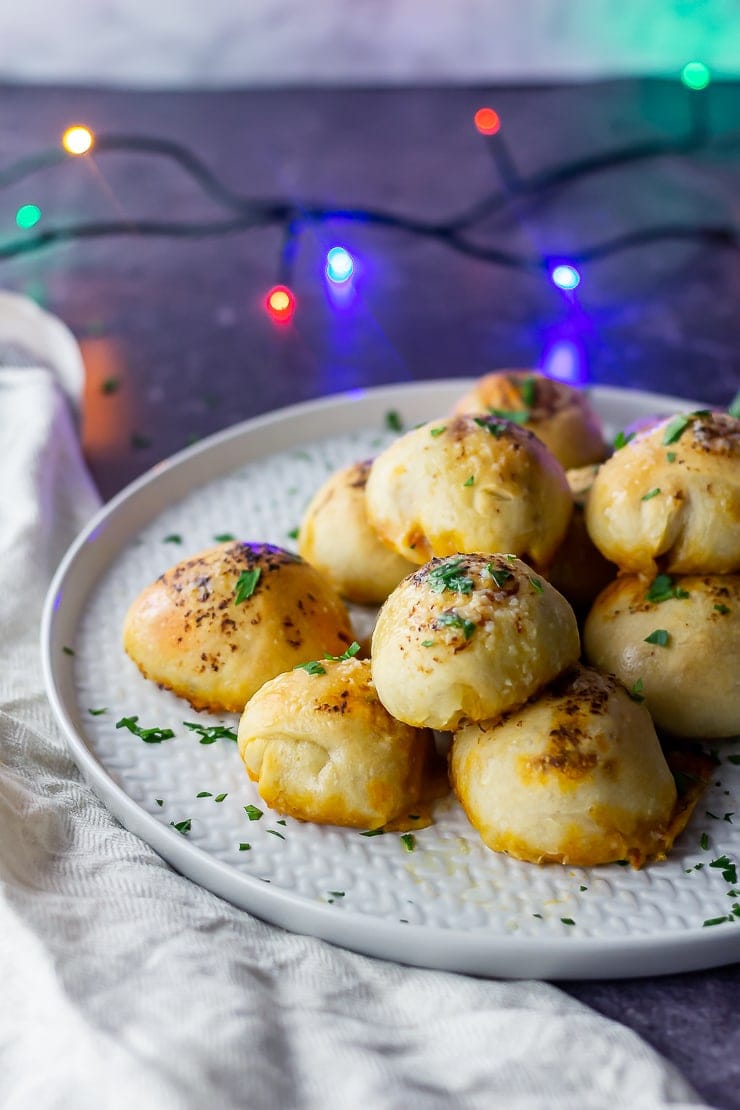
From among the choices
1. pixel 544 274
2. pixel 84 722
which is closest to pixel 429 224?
pixel 544 274

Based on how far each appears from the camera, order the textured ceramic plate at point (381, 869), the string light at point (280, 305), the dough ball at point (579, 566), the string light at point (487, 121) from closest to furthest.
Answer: the textured ceramic plate at point (381, 869) → the dough ball at point (579, 566) → the string light at point (280, 305) → the string light at point (487, 121)

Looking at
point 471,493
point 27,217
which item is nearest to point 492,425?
point 471,493

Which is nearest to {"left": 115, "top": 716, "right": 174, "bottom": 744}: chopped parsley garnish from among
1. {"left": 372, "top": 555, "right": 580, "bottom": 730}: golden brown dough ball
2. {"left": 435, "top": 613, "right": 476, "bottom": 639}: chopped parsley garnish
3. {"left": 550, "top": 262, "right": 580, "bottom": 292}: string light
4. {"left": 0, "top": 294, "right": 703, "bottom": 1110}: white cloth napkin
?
{"left": 0, "top": 294, "right": 703, "bottom": 1110}: white cloth napkin

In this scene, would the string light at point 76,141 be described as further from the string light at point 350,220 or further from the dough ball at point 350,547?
the dough ball at point 350,547

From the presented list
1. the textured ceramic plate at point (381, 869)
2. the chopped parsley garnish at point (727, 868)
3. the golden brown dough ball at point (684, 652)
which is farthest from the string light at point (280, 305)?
the chopped parsley garnish at point (727, 868)

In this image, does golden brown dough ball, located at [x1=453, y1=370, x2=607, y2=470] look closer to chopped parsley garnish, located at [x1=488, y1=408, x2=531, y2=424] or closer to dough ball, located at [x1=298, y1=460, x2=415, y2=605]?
chopped parsley garnish, located at [x1=488, y1=408, x2=531, y2=424]

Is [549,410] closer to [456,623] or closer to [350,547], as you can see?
[350,547]
